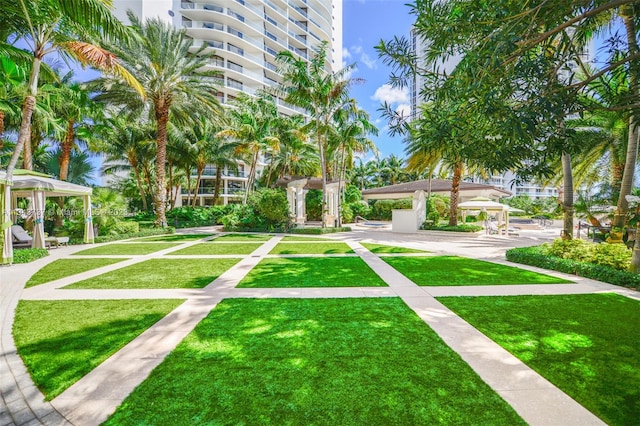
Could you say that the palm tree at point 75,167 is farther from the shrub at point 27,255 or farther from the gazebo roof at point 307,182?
the shrub at point 27,255

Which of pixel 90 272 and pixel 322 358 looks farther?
pixel 90 272

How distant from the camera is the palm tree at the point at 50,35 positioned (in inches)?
319

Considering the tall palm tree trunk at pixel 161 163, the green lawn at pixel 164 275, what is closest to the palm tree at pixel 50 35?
the green lawn at pixel 164 275

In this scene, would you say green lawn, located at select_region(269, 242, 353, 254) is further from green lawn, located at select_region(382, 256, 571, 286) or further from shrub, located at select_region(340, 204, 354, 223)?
shrub, located at select_region(340, 204, 354, 223)

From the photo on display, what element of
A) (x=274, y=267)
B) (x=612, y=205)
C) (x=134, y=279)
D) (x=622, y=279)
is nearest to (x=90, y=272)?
(x=134, y=279)

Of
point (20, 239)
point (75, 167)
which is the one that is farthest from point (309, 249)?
point (75, 167)

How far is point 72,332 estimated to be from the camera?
4.52 m

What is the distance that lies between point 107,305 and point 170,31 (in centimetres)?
1977

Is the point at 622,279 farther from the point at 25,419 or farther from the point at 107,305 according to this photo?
the point at 107,305

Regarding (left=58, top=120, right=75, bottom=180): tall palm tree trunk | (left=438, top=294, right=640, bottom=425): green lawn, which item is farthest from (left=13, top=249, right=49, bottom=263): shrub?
(left=438, top=294, right=640, bottom=425): green lawn

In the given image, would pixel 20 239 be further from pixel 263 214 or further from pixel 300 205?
pixel 300 205

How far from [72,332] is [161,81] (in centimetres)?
1807

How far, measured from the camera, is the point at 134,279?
7832mm


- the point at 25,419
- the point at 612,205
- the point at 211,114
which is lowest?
the point at 25,419
